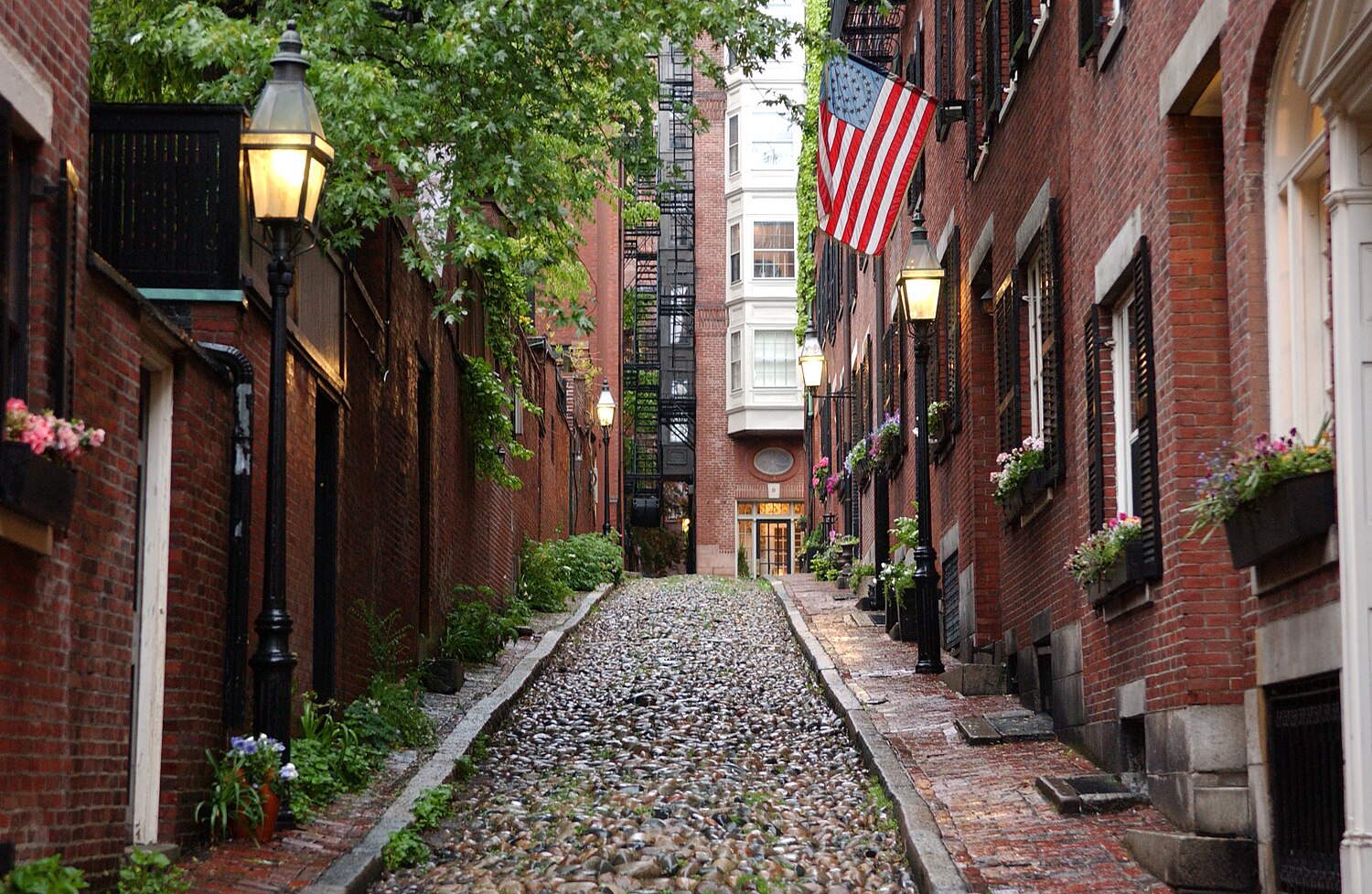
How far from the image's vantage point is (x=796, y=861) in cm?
927

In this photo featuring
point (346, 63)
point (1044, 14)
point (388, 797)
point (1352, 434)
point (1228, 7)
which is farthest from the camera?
point (1044, 14)

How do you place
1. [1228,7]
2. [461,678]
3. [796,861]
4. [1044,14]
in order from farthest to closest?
[461,678] < [1044,14] < [796,861] < [1228,7]

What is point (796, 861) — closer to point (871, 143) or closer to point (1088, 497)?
point (1088, 497)

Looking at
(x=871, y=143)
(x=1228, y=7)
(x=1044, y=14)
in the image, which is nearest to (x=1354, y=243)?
(x=1228, y=7)

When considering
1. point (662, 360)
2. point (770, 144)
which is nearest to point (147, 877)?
point (770, 144)

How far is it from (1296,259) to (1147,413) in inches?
81.7

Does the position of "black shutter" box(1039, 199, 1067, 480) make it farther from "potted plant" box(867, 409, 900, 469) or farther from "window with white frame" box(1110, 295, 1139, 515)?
"potted plant" box(867, 409, 900, 469)

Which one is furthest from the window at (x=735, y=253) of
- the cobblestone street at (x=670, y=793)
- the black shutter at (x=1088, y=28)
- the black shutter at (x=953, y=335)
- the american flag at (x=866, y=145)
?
the black shutter at (x=1088, y=28)

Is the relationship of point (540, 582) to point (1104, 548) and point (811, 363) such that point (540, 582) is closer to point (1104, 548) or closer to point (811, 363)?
point (811, 363)

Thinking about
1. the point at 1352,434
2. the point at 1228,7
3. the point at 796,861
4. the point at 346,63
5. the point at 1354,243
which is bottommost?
the point at 796,861

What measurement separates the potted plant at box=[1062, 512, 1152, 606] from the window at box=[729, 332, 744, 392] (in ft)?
142

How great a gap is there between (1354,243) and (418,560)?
12.0 metres

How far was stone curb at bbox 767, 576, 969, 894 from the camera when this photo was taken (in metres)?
8.31

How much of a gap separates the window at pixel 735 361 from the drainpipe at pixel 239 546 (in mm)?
43994
